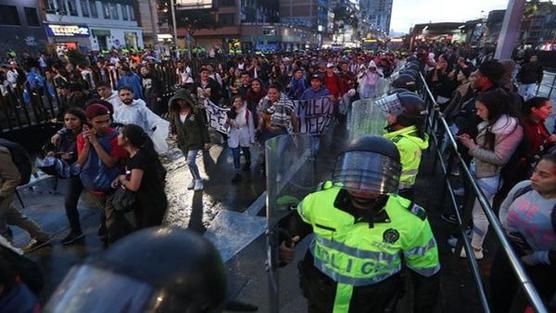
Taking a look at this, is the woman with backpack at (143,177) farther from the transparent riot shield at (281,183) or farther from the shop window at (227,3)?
the shop window at (227,3)

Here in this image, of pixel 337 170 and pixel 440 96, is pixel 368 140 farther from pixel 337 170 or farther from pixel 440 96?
pixel 440 96

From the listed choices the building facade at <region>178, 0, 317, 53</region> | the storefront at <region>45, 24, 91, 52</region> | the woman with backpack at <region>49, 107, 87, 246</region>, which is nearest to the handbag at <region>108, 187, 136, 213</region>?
the woman with backpack at <region>49, 107, 87, 246</region>

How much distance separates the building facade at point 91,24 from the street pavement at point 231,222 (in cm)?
3477

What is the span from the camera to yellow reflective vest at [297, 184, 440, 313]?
5.65 feet

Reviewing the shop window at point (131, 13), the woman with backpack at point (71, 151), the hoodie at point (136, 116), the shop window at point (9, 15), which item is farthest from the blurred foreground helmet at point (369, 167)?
the shop window at point (131, 13)

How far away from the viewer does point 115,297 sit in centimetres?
87

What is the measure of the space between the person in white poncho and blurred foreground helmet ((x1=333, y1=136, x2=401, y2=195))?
401 cm

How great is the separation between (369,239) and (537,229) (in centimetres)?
129

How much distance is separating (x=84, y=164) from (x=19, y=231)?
1810 millimetres

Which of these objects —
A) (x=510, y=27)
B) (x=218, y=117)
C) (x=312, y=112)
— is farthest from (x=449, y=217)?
(x=510, y=27)

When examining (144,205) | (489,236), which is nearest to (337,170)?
(144,205)

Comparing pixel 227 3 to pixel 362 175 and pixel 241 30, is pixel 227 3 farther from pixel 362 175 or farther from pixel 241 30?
pixel 362 175

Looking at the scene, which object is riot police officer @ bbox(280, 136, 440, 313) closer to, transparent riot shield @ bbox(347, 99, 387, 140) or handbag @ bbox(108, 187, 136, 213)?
handbag @ bbox(108, 187, 136, 213)

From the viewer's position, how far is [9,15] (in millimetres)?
32969
